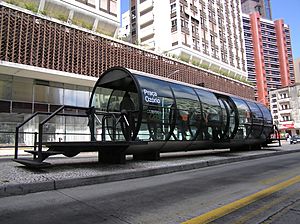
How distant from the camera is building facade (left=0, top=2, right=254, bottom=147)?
2214 cm

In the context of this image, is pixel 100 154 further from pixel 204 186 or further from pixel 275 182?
pixel 275 182

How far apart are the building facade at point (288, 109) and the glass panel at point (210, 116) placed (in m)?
68.4

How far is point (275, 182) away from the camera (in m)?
6.37

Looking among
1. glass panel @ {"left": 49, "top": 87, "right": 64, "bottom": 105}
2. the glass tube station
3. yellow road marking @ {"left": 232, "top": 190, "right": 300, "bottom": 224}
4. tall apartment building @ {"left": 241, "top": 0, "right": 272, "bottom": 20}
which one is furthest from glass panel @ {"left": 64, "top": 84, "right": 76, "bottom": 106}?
tall apartment building @ {"left": 241, "top": 0, "right": 272, "bottom": 20}

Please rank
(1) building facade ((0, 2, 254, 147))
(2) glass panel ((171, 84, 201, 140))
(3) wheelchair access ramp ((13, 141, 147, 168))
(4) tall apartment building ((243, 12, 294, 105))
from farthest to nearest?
(4) tall apartment building ((243, 12, 294, 105)) → (1) building facade ((0, 2, 254, 147)) → (2) glass panel ((171, 84, 201, 140)) → (3) wheelchair access ramp ((13, 141, 147, 168))

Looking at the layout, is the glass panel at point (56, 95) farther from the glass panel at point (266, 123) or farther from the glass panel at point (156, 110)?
the glass panel at point (156, 110)

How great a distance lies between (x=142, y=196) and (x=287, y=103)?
8062 centimetres

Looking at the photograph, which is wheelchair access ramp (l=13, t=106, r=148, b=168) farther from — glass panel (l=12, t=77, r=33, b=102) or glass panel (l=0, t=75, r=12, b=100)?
glass panel (l=12, t=77, r=33, b=102)

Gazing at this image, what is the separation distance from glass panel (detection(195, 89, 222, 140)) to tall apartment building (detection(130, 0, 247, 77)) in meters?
29.1

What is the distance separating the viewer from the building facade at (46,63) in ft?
72.6

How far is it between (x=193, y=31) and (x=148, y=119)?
4160 centimetres

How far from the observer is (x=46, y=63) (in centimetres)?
2422

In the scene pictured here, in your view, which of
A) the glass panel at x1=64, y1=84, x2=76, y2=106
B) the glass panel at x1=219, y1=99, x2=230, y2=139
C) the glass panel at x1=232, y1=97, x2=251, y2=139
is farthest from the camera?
the glass panel at x1=64, y1=84, x2=76, y2=106

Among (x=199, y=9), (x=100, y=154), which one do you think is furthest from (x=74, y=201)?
(x=199, y=9)
